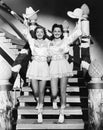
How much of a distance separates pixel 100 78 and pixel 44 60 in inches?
34.4

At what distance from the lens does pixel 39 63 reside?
16.2ft

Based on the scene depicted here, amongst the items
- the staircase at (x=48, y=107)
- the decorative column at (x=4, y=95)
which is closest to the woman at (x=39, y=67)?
the staircase at (x=48, y=107)

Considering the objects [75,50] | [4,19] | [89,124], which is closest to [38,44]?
[89,124]

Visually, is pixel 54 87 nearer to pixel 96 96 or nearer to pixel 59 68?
pixel 59 68

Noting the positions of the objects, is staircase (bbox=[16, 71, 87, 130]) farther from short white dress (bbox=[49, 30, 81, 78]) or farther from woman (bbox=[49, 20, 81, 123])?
short white dress (bbox=[49, 30, 81, 78])

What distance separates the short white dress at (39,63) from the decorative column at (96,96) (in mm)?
669

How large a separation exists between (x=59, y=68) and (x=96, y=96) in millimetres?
684

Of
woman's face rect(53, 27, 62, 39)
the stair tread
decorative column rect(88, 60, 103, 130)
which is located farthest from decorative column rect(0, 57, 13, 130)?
decorative column rect(88, 60, 103, 130)

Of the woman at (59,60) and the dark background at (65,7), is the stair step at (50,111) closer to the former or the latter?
the woman at (59,60)

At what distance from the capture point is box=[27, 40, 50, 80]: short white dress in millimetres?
4906

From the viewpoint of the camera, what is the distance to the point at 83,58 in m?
5.41

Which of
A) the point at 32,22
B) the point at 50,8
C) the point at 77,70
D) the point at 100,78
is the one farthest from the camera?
the point at 50,8

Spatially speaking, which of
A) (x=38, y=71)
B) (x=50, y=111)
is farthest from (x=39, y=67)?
(x=50, y=111)

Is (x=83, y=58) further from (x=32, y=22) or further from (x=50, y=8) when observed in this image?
(x=50, y=8)
